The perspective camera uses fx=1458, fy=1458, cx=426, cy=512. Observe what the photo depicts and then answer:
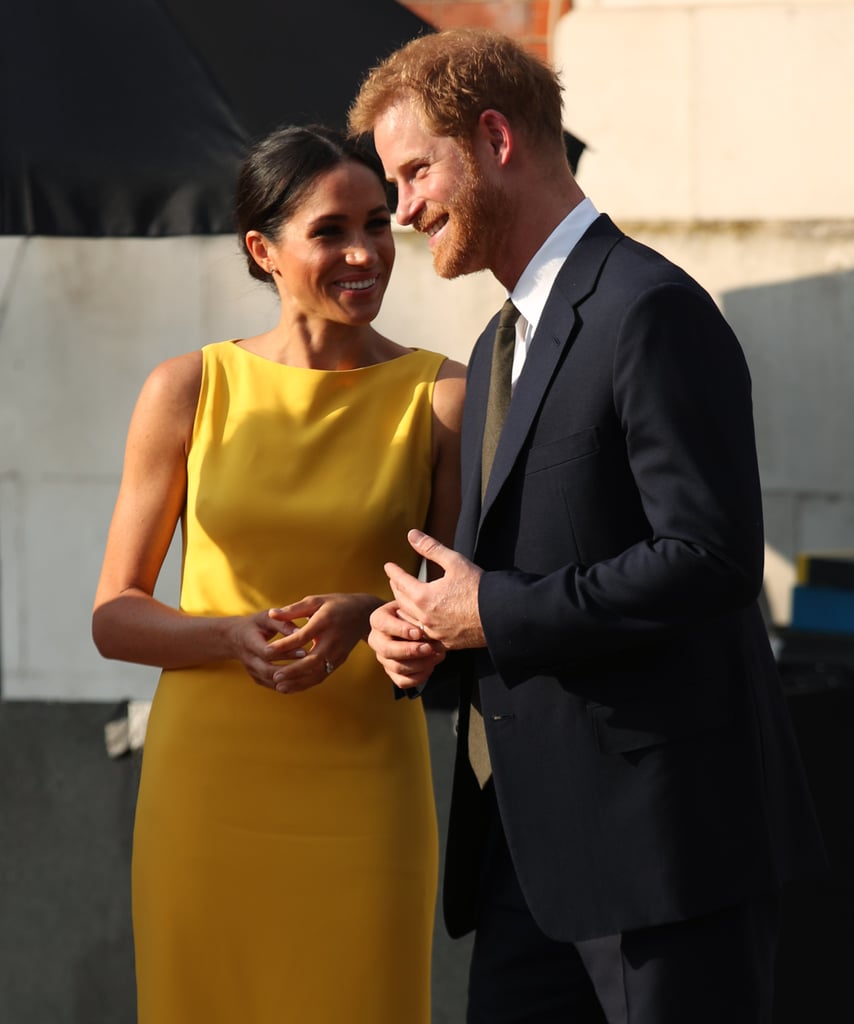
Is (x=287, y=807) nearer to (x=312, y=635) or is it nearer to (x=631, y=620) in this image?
(x=312, y=635)

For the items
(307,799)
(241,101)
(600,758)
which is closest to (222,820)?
(307,799)

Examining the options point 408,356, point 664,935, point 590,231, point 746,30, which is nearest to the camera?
point 664,935

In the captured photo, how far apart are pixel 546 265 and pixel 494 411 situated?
0.74 ft

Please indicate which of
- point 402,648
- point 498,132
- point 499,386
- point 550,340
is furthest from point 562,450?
point 498,132

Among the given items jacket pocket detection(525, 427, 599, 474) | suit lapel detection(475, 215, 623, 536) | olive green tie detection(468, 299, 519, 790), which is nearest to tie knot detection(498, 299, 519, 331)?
olive green tie detection(468, 299, 519, 790)

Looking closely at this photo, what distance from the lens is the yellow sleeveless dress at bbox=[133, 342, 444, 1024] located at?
8.31 feet

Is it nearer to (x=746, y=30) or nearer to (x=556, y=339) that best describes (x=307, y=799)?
(x=556, y=339)

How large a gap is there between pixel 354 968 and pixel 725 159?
2.72 m

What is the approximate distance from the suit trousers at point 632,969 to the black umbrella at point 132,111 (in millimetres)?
1700

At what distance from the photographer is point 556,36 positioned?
4.30m

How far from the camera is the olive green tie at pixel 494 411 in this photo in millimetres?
2139

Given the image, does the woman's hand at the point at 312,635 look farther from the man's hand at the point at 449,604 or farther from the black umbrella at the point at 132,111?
the black umbrella at the point at 132,111

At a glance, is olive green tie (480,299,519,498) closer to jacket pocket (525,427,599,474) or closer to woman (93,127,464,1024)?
jacket pocket (525,427,599,474)

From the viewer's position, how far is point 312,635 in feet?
7.86
